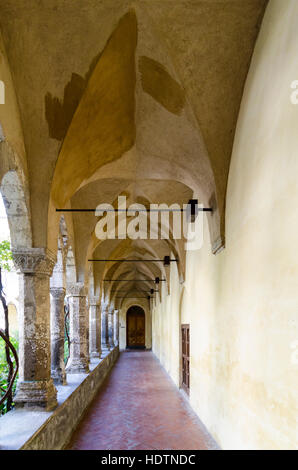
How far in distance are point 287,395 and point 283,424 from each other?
283mm

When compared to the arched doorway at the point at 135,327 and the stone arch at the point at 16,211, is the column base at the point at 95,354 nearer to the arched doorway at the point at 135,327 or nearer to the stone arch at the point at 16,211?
the stone arch at the point at 16,211

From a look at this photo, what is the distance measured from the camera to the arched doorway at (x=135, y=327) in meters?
31.9

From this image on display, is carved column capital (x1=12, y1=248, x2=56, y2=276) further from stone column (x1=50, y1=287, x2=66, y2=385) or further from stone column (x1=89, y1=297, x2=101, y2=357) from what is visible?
stone column (x1=89, y1=297, x2=101, y2=357)

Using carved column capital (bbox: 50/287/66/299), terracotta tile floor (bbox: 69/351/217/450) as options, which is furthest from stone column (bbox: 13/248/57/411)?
carved column capital (bbox: 50/287/66/299)

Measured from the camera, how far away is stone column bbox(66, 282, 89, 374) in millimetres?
10023

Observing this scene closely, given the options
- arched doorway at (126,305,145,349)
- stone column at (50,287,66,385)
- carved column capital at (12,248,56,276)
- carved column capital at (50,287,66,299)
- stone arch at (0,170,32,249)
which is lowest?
arched doorway at (126,305,145,349)

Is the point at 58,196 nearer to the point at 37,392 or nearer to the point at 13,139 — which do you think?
the point at 13,139

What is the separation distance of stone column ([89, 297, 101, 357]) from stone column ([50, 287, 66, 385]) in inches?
277

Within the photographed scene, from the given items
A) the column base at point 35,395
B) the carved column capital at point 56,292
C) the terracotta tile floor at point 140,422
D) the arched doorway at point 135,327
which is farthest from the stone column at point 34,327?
the arched doorway at point 135,327

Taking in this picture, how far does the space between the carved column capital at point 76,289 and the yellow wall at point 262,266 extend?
15.2 ft

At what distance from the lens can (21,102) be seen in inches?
196

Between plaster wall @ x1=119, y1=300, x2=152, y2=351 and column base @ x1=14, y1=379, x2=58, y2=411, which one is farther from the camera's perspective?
plaster wall @ x1=119, y1=300, x2=152, y2=351

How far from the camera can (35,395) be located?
18.2 ft
